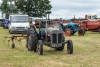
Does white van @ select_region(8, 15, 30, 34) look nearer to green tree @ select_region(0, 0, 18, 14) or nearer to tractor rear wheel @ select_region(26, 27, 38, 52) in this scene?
tractor rear wheel @ select_region(26, 27, 38, 52)

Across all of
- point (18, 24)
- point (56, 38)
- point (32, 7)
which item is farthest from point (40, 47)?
point (32, 7)

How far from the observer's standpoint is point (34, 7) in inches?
2741

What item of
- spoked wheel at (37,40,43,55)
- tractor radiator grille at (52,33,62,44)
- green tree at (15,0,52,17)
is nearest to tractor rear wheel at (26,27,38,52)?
spoked wheel at (37,40,43,55)

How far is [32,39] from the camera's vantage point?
11.9 meters

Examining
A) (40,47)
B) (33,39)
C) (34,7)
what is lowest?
(40,47)

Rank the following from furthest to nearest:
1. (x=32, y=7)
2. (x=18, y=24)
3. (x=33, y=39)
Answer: (x=32, y=7), (x=18, y=24), (x=33, y=39)

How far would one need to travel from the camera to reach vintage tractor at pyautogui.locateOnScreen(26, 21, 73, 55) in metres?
11.5

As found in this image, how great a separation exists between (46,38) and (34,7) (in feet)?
191

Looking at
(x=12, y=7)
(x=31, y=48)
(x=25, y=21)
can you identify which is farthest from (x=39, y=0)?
(x=31, y=48)

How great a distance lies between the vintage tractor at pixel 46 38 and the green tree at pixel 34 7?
5678 cm

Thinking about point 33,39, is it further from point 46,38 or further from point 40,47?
point 40,47

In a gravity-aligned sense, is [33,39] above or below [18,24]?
above

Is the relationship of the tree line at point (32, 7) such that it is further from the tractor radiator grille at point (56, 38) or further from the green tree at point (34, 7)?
the tractor radiator grille at point (56, 38)

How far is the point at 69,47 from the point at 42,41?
1.09 meters
